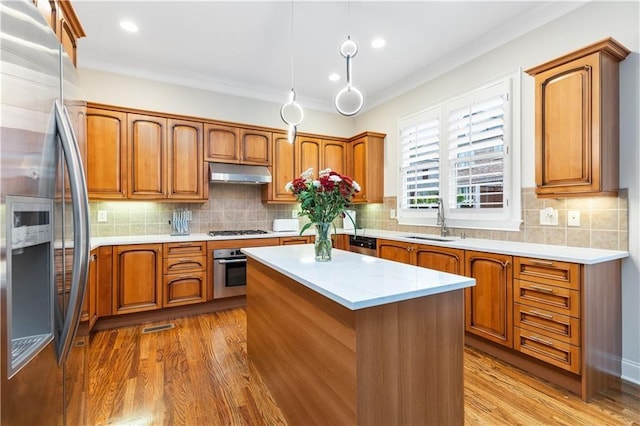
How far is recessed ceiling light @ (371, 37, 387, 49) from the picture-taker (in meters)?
3.13

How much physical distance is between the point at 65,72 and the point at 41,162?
1.40 feet

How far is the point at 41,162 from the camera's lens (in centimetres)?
85

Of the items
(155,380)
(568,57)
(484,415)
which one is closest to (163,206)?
(155,380)

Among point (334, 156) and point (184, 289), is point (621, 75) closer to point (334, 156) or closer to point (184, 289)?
point (334, 156)

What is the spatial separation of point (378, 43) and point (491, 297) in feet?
8.91

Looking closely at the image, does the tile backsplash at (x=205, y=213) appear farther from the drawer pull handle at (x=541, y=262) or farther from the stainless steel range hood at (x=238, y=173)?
the drawer pull handle at (x=541, y=262)

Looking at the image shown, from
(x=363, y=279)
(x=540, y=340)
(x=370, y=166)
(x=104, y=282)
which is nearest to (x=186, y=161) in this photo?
(x=104, y=282)

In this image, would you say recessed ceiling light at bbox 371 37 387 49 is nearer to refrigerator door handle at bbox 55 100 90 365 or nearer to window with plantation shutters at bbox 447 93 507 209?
window with plantation shutters at bbox 447 93 507 209

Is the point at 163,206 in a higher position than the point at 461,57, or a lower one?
lower

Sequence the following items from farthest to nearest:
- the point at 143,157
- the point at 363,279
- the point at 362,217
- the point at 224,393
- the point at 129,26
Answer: the point at 362,217 < the point at 143,157 < the point at 129,26 < the point at 224,393 < the point at 363,279

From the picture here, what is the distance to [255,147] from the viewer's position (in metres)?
4.13

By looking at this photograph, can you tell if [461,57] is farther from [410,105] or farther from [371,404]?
[371,404]

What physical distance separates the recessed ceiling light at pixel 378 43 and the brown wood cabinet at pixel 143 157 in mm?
2255

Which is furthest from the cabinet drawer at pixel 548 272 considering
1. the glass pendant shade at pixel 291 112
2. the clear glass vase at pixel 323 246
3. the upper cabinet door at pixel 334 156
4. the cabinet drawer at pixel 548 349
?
the upper cabinet door at pixel 334 156
